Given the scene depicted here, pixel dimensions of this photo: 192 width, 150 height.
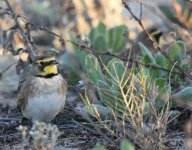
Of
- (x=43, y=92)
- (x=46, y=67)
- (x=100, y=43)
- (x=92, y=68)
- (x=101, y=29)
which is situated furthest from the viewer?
(x=101, y=29)

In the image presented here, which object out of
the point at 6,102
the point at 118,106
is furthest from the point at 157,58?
the point at 6,102

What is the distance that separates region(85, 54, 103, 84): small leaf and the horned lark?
0.30 meters

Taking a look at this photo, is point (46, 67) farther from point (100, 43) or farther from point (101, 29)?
point (101, 29)

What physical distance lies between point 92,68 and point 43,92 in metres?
0.55

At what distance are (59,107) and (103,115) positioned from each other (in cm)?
45

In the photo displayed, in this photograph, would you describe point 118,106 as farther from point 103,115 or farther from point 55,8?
point 55,8

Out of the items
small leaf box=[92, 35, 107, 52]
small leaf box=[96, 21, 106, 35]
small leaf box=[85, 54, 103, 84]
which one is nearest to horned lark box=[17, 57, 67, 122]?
small leaf box=[85, 54, 103, 84]

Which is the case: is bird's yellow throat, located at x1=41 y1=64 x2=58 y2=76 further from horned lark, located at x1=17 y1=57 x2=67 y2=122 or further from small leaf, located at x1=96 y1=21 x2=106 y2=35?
small leaf, located at x1=96 y1=21 x2=106 y2=35

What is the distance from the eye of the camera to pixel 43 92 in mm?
5309

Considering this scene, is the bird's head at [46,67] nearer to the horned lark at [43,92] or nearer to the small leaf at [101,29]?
the horned lark at [43,92]

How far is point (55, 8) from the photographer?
10.4 metres

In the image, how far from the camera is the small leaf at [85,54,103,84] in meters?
5.56

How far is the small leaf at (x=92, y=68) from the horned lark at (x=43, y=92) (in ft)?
0.98

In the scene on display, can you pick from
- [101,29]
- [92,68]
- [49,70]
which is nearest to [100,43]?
[101,29]
